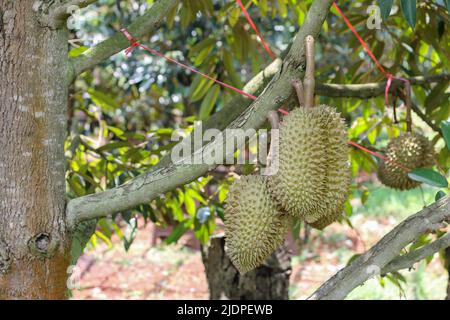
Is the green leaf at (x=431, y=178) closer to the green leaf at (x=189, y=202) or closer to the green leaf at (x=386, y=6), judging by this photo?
the green leaf at (x=386, y=6)

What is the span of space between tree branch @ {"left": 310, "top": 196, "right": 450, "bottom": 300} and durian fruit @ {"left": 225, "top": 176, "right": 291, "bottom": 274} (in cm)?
12

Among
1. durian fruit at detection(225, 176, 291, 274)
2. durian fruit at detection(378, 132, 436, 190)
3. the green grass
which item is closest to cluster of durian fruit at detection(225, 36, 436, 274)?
durian fruit at detection(225, 176, 291, 274)

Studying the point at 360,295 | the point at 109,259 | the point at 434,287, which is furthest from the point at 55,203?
the point at 109,259

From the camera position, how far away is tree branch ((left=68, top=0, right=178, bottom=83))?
91 centimetres

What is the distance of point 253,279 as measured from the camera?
210cm

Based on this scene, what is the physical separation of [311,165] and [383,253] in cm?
16

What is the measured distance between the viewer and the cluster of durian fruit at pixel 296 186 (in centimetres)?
87

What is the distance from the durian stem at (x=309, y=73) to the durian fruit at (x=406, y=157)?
0.64 metres

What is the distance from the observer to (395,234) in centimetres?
84

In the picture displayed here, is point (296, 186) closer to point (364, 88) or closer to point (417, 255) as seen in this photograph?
point (417, 255)

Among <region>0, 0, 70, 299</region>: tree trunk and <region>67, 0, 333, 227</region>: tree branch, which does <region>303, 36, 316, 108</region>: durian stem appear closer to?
<region>67, 0, 333, 227</region>: tree branch
